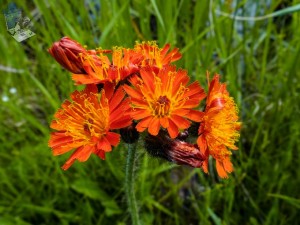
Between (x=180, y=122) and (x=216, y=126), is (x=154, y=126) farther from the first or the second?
(x=216, y=126)

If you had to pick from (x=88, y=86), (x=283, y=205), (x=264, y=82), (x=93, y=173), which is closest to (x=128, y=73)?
(x=88, y=86)

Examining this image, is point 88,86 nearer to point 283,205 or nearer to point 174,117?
point 174,117

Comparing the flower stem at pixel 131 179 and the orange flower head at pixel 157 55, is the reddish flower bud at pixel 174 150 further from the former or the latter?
the orange flower head at pixel 157 55

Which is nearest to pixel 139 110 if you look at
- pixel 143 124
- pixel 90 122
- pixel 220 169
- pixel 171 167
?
pixel 143 124

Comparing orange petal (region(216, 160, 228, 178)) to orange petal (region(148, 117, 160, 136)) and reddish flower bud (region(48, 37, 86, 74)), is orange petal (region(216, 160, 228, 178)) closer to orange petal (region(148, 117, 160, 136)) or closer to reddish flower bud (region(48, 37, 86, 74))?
orange petal (region(148, 117, 160, 136))

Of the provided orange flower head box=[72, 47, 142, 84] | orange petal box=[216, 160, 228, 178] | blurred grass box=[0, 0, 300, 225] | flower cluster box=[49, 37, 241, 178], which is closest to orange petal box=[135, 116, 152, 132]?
flower cluster box=[49, 37, 241, 178]

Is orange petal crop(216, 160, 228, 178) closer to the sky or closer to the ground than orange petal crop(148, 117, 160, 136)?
closer to the ground
